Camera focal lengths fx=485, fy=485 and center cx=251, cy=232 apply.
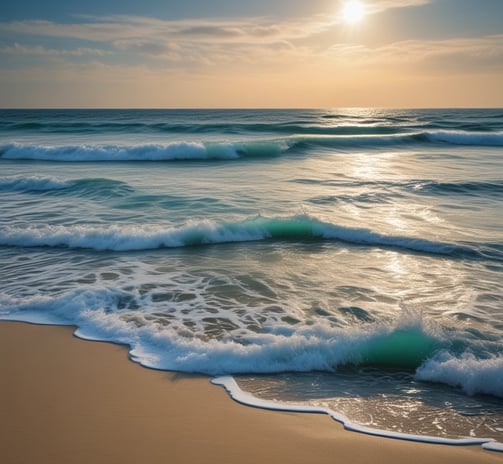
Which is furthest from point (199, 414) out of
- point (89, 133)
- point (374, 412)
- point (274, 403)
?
point (89, 133)

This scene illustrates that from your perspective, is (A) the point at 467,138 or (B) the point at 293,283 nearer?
(B) the point at 293,283

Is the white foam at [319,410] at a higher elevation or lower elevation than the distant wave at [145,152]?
lower

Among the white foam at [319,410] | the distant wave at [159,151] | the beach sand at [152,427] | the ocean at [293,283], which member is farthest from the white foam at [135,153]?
the white foam at [319,410]

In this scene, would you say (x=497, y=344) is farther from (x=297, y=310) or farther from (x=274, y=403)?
(x=274, y=403)

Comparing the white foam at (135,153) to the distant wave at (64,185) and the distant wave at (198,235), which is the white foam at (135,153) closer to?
the distant wave at (64,185)

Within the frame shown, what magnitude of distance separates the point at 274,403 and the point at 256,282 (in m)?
2.80

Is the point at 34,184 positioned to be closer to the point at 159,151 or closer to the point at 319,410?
the point at 159,151

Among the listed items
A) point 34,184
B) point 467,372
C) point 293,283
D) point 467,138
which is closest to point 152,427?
point 467,372

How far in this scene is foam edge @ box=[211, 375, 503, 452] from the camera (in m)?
3.14

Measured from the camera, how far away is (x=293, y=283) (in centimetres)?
630

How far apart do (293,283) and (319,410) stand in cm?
287

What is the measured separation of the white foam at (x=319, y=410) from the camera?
316 centimetres

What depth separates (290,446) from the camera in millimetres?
3062

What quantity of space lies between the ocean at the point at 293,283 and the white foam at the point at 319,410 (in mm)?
17
